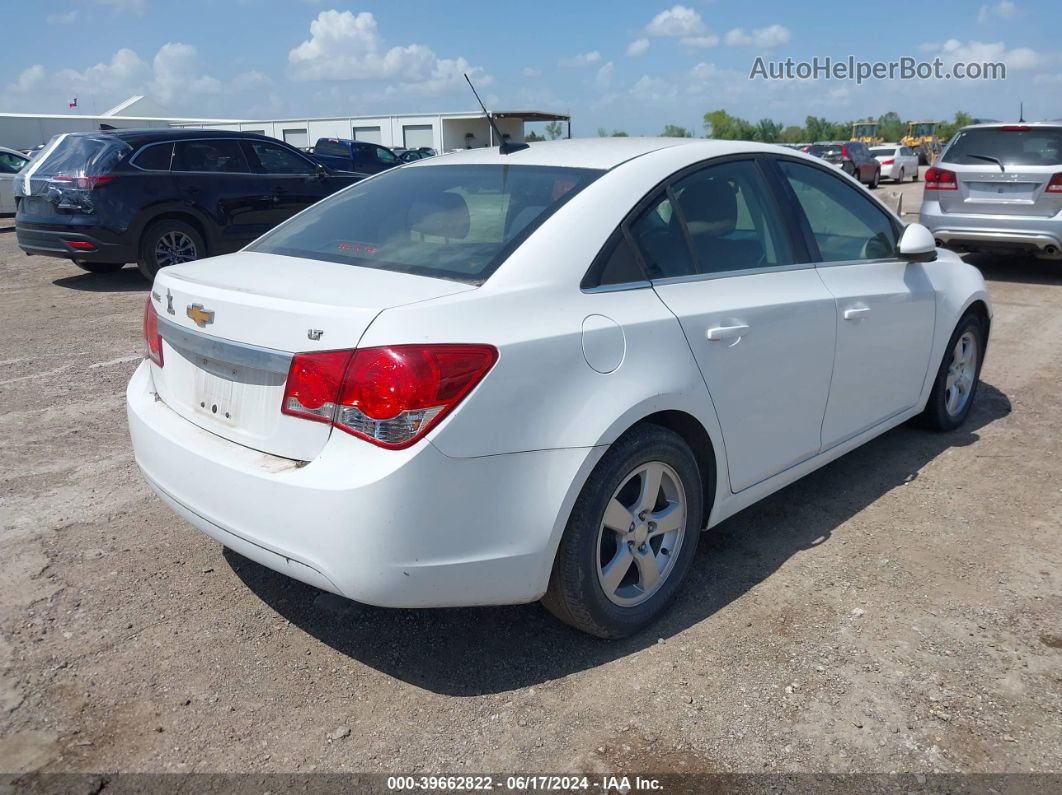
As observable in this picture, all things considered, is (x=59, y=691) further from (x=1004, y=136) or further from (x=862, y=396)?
(x=1004, y=136)

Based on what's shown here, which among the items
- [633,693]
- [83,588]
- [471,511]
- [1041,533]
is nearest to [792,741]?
[633,693]

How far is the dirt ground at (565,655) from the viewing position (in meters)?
2.59

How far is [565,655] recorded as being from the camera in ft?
10.1

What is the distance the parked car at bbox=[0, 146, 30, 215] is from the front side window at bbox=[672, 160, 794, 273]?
1842cm

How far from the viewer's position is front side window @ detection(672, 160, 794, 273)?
3420mm

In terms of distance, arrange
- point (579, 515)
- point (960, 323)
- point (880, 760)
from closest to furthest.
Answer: point (880, 760) → point (579, 515) → point (960, 323)

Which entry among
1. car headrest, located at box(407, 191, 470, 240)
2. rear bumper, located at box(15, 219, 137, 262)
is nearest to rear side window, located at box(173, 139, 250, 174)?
rear bumper, located at box(15, 219, 137, 262)

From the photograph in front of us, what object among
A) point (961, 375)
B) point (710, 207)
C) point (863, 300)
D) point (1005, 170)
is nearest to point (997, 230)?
point (1005, 170)

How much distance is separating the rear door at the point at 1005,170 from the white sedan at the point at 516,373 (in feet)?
23.5

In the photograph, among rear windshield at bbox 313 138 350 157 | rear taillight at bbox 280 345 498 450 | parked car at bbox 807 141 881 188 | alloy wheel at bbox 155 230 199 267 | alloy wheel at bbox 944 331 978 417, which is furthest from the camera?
parked car at bbox 807 141 881 188

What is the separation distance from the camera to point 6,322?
8.15 m

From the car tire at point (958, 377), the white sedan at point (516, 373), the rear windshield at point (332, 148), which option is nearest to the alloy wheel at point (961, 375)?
the car tire at point (958, 377)

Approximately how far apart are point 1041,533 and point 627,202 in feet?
8.04

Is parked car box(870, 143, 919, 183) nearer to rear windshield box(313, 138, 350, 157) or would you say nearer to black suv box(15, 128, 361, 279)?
rear windshield box(313, 138, 350, 157)
